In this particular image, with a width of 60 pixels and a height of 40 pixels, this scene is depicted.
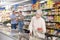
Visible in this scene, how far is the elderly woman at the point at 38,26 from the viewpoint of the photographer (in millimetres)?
2807

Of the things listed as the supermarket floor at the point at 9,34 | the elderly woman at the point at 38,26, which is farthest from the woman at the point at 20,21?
the elderly woman at the point at 38,26

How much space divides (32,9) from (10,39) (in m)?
1.34

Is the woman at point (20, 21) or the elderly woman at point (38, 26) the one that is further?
the woman at point (20, 21)

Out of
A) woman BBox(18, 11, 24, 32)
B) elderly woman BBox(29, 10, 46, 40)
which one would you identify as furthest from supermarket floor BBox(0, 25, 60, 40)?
elderly woman BBox(29, 10, 46, 40)

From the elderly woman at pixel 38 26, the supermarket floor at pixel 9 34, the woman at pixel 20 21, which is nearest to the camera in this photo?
the elderly woman at pixel 38 26

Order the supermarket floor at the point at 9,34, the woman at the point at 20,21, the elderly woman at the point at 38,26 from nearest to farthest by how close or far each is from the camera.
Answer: the elderly woman at the point at 38,26
the woman at the point at 20,21
the supermarket floor at the point at 9,34

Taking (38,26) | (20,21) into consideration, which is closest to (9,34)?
(20,21)

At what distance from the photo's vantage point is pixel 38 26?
2.93m

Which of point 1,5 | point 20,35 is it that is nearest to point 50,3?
point 20,35

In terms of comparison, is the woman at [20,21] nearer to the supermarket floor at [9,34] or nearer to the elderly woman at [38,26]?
the supermarket floor at [9,34]

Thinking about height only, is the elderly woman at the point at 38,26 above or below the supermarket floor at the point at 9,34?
above

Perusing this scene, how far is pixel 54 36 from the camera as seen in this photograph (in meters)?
2.56

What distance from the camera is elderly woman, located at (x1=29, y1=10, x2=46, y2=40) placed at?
2.81 meters

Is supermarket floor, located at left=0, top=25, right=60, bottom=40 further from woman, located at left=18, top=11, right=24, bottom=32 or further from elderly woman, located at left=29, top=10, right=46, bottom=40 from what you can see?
elderly woman, located at left=29, top=10, right=46, bottom=40
